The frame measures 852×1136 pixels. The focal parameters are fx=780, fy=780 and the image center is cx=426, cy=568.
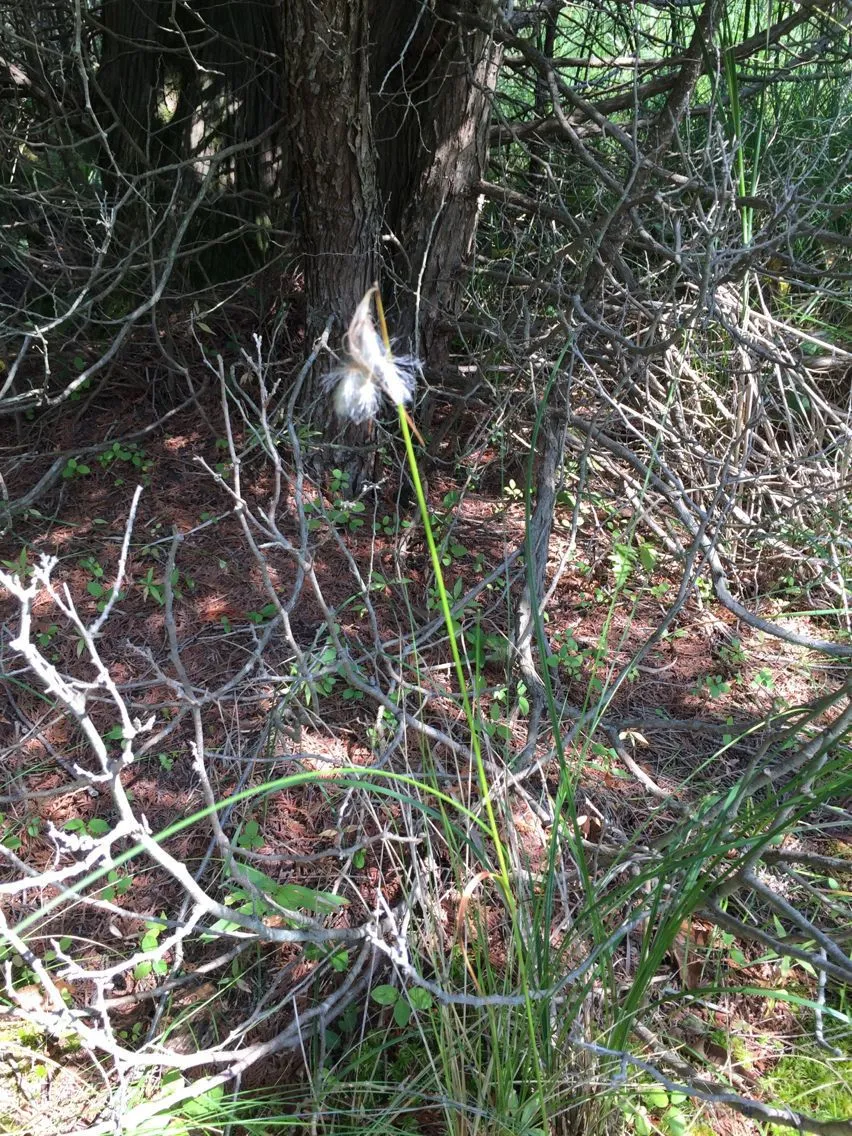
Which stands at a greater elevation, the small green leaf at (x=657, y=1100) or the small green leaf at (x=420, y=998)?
the small green leaf at (x=420, y=998)

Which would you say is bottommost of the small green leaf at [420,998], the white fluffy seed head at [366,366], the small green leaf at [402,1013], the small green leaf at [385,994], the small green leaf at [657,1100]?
the small green leaf at [657,1100]

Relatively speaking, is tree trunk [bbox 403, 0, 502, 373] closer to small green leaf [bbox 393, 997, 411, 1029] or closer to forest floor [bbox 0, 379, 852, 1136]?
forest floor [bbox 0, 379, 852, 1136]

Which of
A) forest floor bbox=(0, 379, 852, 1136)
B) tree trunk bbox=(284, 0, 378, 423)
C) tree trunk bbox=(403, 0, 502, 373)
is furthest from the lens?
tree trunk bbox=(403, 0, 502, 373)

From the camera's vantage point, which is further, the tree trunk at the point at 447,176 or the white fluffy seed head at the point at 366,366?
the tree trunk at the point at 447,176

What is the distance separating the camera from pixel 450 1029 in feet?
4.75

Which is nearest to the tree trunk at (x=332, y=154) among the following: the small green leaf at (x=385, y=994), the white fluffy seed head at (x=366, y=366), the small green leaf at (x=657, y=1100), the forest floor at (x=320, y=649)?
the forest floor at (x=320, y=649)

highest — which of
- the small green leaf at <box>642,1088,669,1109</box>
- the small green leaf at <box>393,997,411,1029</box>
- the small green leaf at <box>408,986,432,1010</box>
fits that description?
the small green leaf at <box>408,986,432,1010</box>

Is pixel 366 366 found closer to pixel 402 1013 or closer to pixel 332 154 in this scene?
pixel 402 1013

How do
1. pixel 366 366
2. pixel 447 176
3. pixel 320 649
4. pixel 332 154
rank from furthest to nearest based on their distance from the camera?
1. pixel 447 176
2. pixel 332 154
3. pixel 320 649
4. pixel 366 366

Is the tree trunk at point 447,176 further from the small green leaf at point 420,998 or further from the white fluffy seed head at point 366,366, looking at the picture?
the small green leaf at point 420,998

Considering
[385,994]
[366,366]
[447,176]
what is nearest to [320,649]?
[385,994]

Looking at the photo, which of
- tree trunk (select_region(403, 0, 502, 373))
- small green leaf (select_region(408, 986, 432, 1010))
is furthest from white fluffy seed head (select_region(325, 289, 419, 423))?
tree trunk (select_region(403, 0, 502, 373))

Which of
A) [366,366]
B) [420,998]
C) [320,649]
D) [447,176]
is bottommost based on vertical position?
[420,998]

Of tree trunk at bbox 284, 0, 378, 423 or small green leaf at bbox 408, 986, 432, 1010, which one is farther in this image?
tree trunk at bbox 284, 0, 378, 423
